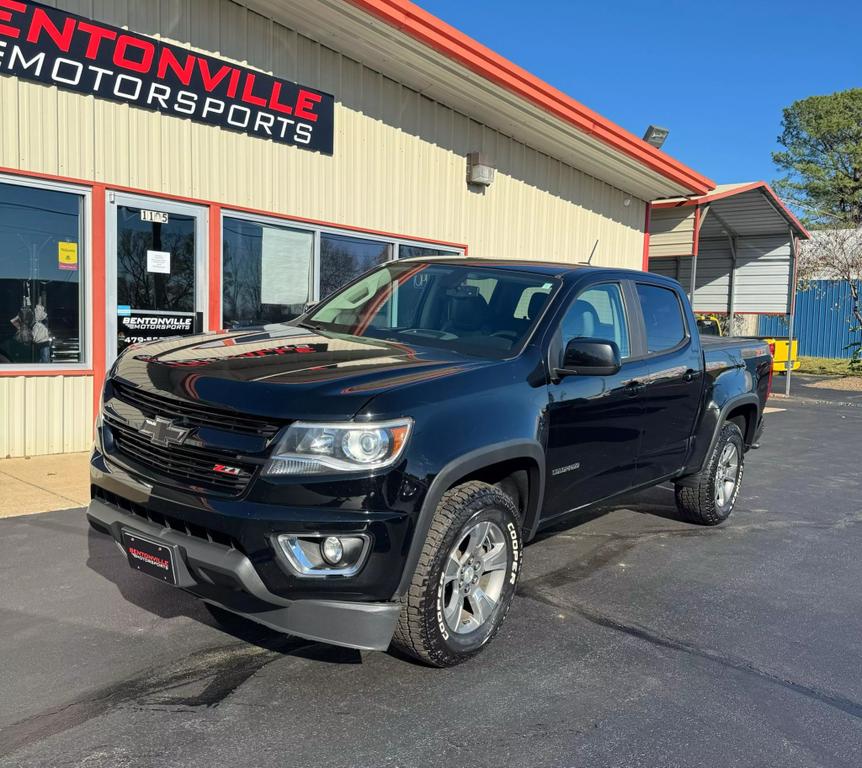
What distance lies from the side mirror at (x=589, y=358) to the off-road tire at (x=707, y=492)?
2.30 metres

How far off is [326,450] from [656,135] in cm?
1404

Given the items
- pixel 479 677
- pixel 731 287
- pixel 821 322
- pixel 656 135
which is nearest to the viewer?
pixel 479 677

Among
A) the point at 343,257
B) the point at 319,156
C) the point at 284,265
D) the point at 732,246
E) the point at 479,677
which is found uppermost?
the point at 732,246

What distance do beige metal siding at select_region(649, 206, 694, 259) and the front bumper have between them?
1524cm

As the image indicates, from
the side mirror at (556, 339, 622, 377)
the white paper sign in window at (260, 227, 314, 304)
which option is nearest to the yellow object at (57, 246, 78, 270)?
the white paper sign in window at (260, 227, 314, 304)

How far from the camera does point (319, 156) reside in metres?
9.74

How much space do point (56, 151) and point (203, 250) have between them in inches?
69.5

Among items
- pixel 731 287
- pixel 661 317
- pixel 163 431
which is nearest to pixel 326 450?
pixel 163 431

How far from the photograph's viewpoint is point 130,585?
4.38 metres

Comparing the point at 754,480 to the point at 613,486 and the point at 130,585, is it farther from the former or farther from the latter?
the point at 130,585

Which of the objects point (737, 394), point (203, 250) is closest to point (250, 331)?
point (737, 394)

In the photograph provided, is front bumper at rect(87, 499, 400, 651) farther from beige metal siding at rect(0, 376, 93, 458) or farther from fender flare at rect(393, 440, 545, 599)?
beige metal siding at rect(0, 376, 93, 458)

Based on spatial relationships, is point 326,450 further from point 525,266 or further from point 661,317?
point 661,317

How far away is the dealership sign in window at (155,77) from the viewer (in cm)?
705
